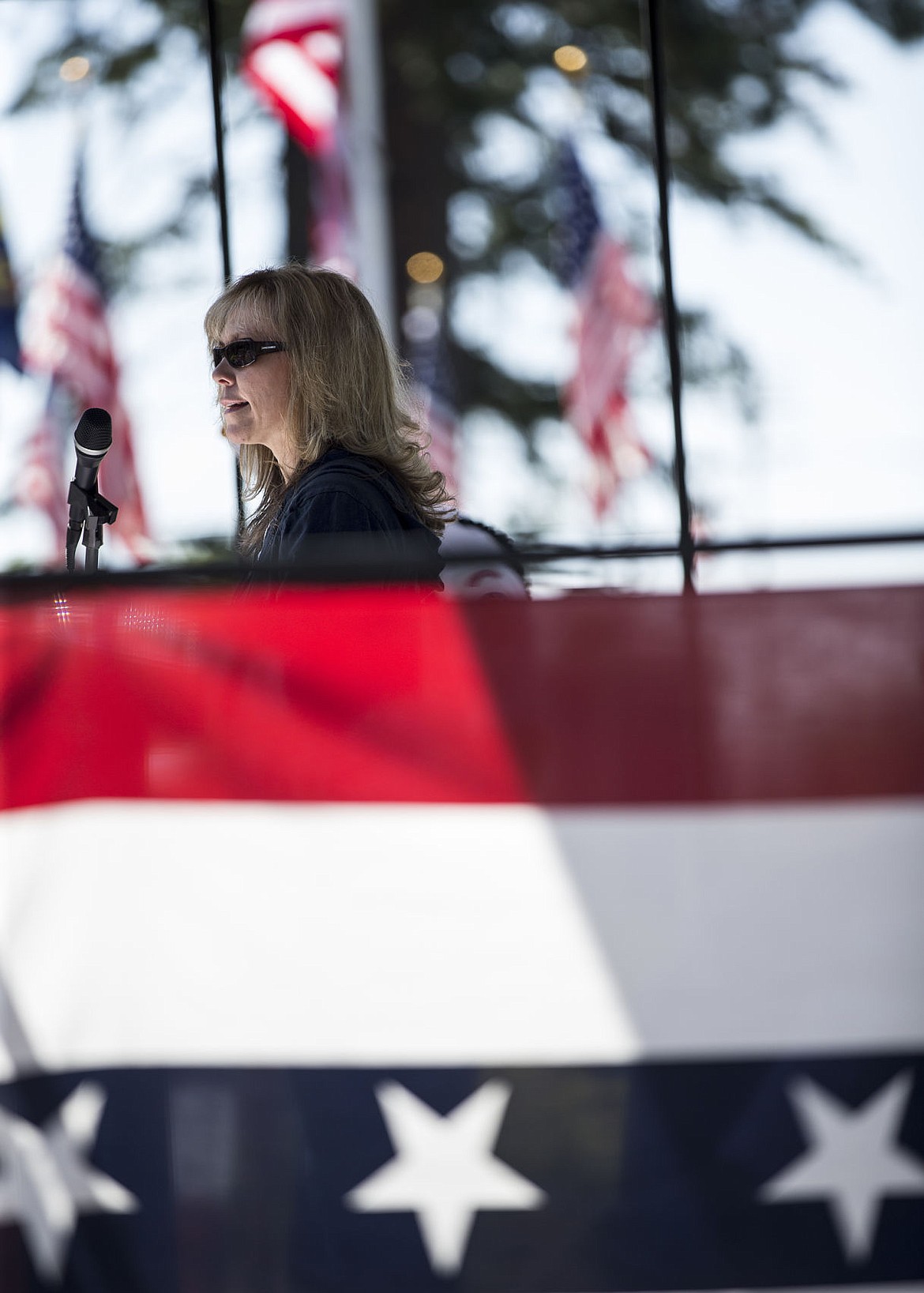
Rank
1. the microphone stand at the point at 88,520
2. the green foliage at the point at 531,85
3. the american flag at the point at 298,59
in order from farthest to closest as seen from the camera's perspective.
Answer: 1. the green foliage at the point at 531,85
2. the american flag at the point at 298,59
3. the microphone stand at the point at 88,520

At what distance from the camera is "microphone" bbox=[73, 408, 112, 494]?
2.14 meters

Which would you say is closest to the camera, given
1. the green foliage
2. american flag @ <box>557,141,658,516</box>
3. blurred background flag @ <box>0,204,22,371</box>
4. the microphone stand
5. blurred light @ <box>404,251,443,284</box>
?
the microphone stand

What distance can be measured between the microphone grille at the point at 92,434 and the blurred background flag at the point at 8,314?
292 inches

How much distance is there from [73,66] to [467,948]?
1295 cm

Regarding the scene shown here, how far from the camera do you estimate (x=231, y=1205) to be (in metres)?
1.75

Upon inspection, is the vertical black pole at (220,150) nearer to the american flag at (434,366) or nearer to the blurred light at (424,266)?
the american flag at (434,366)

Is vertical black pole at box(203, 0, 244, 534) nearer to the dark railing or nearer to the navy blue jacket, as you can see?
the dark railing

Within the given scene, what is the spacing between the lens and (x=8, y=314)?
31.0 ft

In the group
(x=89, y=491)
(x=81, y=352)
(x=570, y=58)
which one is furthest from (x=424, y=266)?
(x=89, y=491)

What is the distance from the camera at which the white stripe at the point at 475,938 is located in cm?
175

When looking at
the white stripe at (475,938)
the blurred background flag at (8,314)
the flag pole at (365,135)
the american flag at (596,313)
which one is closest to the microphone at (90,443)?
the white stripe at (475,938)

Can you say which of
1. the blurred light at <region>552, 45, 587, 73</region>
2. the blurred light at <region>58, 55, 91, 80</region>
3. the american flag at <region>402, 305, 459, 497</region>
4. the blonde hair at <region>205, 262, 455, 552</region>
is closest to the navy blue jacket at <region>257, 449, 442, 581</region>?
the blonde hair at <region>205, 262, 455, 552</region>

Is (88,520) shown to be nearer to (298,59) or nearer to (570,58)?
(298,59)

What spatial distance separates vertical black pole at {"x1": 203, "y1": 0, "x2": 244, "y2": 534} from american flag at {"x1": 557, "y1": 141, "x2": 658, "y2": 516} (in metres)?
6.98
